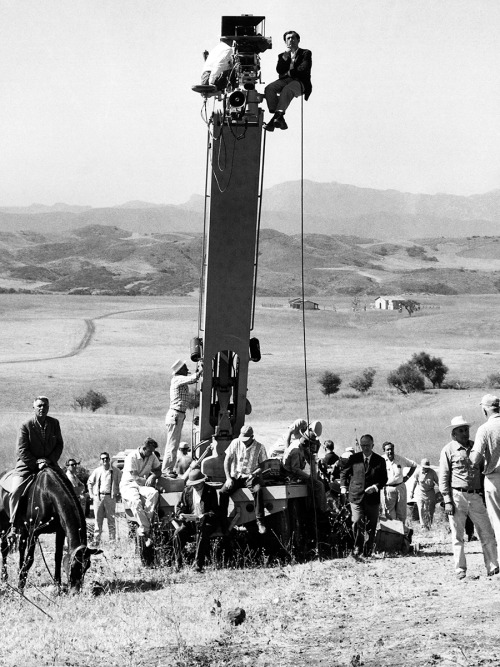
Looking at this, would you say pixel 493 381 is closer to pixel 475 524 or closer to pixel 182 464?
pixel 182 464

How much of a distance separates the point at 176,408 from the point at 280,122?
495 cm

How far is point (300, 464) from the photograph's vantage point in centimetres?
1581

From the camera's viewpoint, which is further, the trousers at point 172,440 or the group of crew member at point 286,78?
the trousers at point 172,440

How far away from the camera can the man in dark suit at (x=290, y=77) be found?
14.1 meters

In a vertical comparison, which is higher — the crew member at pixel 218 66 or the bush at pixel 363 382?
the crew member at pixel 218 66

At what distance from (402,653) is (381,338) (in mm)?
90546

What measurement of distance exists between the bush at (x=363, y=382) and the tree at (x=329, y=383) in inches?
38.2

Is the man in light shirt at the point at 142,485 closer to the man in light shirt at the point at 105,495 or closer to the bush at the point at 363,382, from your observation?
the man in light shirt at the point at 105,495

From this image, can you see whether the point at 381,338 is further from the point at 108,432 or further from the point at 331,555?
the point at 331,555

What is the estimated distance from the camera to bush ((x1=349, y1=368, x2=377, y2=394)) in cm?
6619

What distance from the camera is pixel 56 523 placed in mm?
13258

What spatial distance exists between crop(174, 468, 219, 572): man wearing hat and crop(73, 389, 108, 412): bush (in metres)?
43.5

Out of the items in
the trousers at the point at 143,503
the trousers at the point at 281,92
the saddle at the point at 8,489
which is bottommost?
the trousers at the point at 143,503

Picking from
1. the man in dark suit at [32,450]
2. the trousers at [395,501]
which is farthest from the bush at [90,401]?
the man in dark suit at [32,450]
